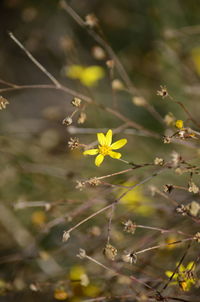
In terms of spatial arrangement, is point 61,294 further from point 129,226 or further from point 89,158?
point 89,158

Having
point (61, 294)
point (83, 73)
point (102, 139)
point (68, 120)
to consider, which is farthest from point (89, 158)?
point (68, 120)

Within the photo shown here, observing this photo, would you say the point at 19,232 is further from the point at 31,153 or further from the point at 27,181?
the point at 31,153

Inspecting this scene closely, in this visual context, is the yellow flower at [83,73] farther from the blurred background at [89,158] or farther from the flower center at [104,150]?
the flower center at [104,150]

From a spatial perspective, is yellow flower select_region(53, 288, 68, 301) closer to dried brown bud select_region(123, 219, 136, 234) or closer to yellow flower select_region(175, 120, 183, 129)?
dried brown bud select_region(123, 219, 136, 234)

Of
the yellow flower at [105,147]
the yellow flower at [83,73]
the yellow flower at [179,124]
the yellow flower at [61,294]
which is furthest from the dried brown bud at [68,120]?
the yellow flower at [83,73]

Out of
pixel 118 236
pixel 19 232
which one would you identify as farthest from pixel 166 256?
pixel 19 232

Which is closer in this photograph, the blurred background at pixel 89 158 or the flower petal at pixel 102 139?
the flower petal at pixel 102 139

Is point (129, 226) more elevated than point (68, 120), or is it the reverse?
point (68, 120)

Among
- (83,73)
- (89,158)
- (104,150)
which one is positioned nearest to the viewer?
(104,150)
